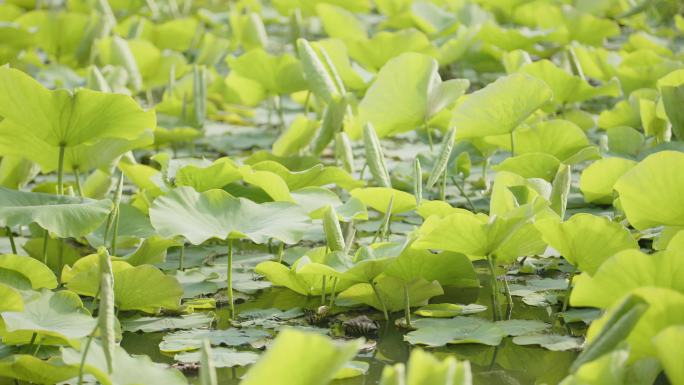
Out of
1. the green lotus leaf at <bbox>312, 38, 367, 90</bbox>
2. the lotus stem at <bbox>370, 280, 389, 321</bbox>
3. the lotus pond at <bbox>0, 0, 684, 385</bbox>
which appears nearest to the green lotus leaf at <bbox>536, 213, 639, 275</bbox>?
the lotus pond at <bbox>0, 0, 684, 385</bbox>

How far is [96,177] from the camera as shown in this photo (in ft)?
5.51

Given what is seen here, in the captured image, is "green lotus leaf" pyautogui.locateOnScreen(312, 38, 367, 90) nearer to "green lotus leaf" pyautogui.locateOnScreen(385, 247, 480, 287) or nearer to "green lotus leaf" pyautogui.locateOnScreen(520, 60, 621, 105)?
"green lotus leaf" pyautogui.locateOnScreen(520, 60, 621, 105)

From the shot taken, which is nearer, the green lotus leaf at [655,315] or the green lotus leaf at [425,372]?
the green lotus leaf at [425,372]

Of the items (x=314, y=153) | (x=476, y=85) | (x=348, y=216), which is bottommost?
(x=476, y=85)

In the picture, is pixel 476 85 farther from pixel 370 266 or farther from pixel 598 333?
pixel 598 333

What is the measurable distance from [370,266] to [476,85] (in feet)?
5.84

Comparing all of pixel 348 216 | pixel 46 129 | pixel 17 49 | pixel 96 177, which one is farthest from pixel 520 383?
pixel 17 49

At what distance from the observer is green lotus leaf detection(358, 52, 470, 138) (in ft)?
5.65

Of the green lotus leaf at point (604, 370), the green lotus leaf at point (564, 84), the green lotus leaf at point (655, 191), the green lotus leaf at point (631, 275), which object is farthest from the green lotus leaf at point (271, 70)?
the green lotus leaf at point (604, 370)

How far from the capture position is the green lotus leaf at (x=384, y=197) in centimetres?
142

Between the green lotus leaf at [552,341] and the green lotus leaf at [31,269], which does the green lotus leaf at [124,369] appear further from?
the green lotus leaf at [552,341]

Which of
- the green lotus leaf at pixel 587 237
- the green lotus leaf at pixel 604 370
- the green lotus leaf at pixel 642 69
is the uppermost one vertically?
the green lotus leaf at pixel 604 370

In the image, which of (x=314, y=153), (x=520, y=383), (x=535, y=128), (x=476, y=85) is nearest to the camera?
(x=520, y=383)

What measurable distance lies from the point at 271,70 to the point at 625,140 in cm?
83
